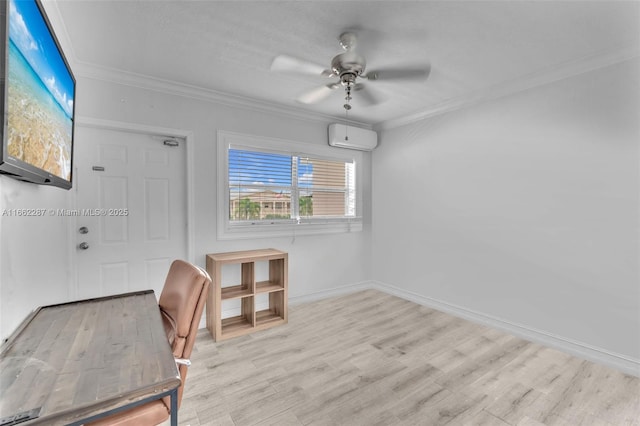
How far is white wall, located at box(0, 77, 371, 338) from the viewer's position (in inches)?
53.6

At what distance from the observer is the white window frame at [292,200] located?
3.15 meters

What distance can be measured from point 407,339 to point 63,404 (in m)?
2.62

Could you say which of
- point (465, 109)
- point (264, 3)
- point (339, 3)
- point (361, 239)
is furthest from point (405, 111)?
point (264, 3)

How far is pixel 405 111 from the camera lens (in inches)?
146

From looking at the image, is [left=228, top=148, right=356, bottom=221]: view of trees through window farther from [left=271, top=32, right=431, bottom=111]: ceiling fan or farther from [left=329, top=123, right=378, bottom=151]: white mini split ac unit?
[left=271, top=32, right=431, bottom=111]: ceiling fan

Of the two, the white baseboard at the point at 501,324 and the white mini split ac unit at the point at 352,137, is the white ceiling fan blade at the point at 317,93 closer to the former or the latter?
the white mini split ac unit at the point at 352,137

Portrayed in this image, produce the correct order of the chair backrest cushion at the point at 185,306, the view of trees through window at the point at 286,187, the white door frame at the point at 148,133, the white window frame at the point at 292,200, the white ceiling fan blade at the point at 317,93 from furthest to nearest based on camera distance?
the view of trees through window at the point at 286,187 < the white window frame at the point at 292,200 < the white door frame at the point at 148,133 < the white ceiling fan blade at the point at 317,93 < the chair backrest cushion at the point at 185,306

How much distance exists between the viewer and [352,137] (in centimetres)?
399

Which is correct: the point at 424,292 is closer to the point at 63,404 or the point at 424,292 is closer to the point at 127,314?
the point at 127,314

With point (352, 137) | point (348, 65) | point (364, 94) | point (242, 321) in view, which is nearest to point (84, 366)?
point (348, 65)

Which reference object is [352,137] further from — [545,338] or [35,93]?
[35,93]

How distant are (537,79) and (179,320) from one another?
3416mm

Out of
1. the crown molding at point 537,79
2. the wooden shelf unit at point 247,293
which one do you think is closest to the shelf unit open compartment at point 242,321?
the wooden shelf unit at point 247,293

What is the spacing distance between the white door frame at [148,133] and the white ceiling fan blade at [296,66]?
1.43 metres
